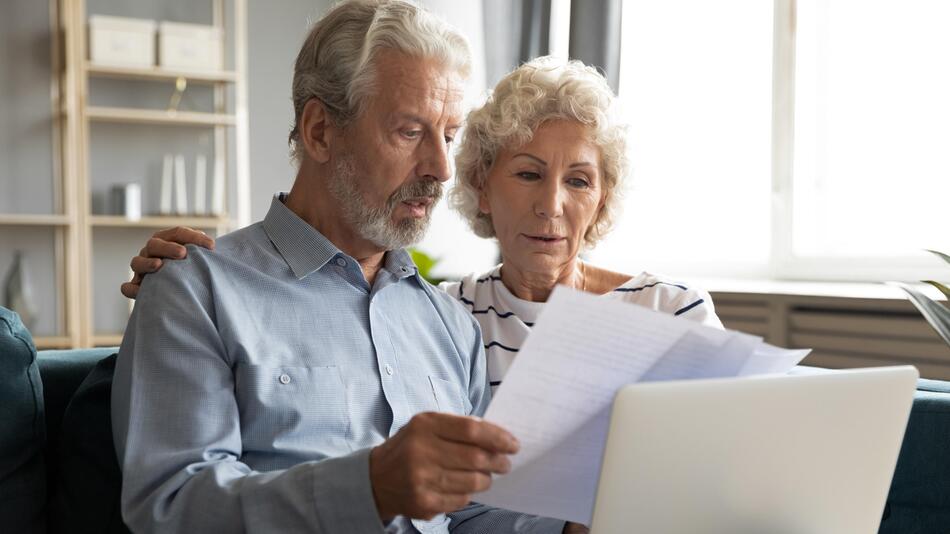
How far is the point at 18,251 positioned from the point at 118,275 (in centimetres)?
46

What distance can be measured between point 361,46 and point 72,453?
28.5 inches

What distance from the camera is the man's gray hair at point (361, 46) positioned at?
4.76 ft

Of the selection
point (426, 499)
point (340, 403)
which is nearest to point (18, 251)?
point (340, 403)

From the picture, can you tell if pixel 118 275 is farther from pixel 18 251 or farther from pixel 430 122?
pixel 430 122

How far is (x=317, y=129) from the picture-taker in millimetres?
1522

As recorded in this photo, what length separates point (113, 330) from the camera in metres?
4.62

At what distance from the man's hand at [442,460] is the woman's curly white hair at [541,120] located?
1.04 meters

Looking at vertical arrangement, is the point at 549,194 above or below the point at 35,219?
above

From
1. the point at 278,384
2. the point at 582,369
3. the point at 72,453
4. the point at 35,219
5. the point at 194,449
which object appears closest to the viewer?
the point at 582,369

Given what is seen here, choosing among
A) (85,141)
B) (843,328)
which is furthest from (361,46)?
(85,141)

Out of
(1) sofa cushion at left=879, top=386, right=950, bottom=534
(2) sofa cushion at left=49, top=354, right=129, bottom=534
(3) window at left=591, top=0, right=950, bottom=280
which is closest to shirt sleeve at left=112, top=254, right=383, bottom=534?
(2) sofa cushion at left=49, top=354, right=129, bottom=534

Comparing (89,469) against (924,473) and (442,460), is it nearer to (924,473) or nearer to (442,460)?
(442,460)

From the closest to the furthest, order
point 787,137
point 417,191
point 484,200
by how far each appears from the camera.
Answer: point 417,191
point 484,200
point 787,137

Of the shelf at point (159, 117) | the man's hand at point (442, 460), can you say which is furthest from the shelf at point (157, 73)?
the man's hand at point (442, 460)
